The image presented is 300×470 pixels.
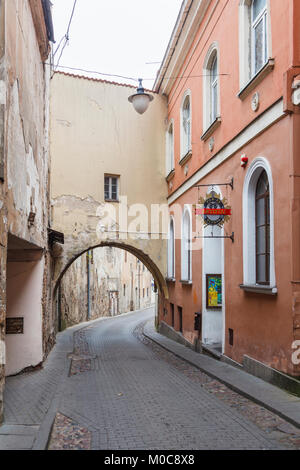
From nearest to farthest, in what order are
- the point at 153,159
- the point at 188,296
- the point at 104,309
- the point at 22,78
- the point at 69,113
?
1. the point at 22,78
2. the point at 188,296
3. the point at 69,113
4. the point at 153,159
5. the point at 104,309

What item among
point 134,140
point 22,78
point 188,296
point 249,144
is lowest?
point 188,296

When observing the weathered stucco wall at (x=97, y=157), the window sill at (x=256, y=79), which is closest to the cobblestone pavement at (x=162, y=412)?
the window sill at (x=256, y=79)

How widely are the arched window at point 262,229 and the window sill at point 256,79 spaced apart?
1.68m

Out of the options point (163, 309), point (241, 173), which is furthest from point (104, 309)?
point (241, 173)

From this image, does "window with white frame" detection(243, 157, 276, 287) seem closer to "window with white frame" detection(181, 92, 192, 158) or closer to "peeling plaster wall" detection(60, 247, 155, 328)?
"window with white frame" detection(181, 92, 192, 158)

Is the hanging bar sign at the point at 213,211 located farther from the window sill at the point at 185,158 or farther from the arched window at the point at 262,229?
the window sill at the point at 185,158

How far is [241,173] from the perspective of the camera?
10.3 meters

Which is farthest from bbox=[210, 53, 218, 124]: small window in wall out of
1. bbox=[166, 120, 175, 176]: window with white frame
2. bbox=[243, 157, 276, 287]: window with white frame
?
bbox=[166, 120, 175, 176]: window with white frame

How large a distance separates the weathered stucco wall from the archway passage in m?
0.67

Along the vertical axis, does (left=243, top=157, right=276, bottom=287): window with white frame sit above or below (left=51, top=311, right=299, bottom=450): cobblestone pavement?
above

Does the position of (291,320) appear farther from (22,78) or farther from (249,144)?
(22,78)

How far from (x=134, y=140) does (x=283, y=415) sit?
1321 centimetres

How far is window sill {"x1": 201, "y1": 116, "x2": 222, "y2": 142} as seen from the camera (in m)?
11.8

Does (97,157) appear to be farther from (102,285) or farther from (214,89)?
(102,285)
